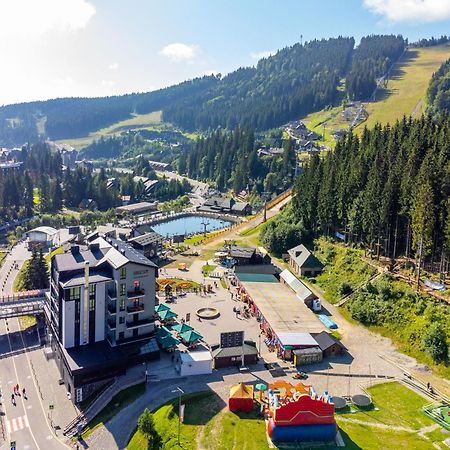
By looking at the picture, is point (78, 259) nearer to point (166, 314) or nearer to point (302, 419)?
point (166, 314)

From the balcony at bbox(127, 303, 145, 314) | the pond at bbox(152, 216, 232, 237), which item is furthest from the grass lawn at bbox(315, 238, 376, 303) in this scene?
the pond at bbox(152, 216, 232, 237)

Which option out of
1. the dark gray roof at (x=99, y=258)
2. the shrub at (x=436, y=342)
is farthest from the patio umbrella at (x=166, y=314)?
the shrub at (x=436, y=342)

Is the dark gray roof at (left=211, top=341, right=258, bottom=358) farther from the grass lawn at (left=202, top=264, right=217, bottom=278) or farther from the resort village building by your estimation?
the grass lawn at (left=202, top=264, right=217, bottom=278)

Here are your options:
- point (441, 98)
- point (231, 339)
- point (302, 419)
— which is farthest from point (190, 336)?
point (441, 98)

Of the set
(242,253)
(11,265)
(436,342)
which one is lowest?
(11,265)

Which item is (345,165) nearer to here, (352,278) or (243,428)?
(352,278)

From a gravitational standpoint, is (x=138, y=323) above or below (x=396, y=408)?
above
